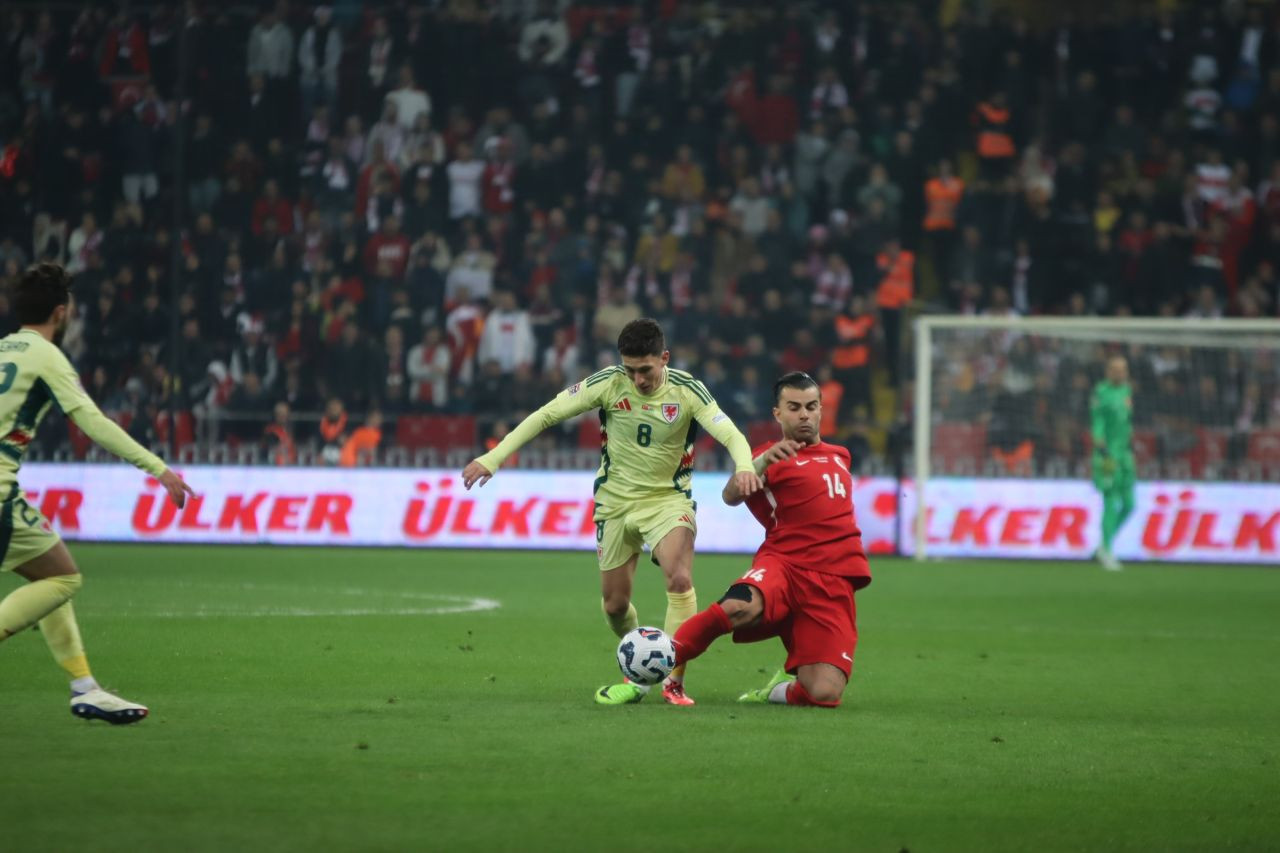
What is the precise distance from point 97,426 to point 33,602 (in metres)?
0.76

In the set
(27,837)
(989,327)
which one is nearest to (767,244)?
(989,327)

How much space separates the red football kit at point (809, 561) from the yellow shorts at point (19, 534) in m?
3.03

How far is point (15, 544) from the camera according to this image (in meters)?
7.02

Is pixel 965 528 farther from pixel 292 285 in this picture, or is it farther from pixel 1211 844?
pixel 1211 844

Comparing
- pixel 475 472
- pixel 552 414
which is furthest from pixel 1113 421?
pixel 475 472

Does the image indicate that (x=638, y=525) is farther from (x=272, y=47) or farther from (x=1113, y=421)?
(x=272, y=47)

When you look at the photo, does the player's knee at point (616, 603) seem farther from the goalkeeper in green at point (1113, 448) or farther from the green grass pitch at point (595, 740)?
the goalkeeper in green at point (1113, 448)

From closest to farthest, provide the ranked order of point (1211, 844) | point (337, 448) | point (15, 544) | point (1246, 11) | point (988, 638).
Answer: point (1211, 844) < point (15, 544) < point (988, 638) < point (337, 448) < point (1246, 11)

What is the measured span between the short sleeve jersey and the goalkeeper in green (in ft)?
45.6

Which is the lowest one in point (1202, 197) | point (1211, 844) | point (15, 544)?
point (1211, 844)

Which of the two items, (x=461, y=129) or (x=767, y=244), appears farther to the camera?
(x=461, y=129)

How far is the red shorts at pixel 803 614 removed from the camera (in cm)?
824

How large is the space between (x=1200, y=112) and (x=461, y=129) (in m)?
10.3

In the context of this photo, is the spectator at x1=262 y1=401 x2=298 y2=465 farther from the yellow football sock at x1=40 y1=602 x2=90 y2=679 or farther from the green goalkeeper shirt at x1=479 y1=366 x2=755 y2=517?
the yellow football sock at x1=40 y1=602 x2=90 y2=679
